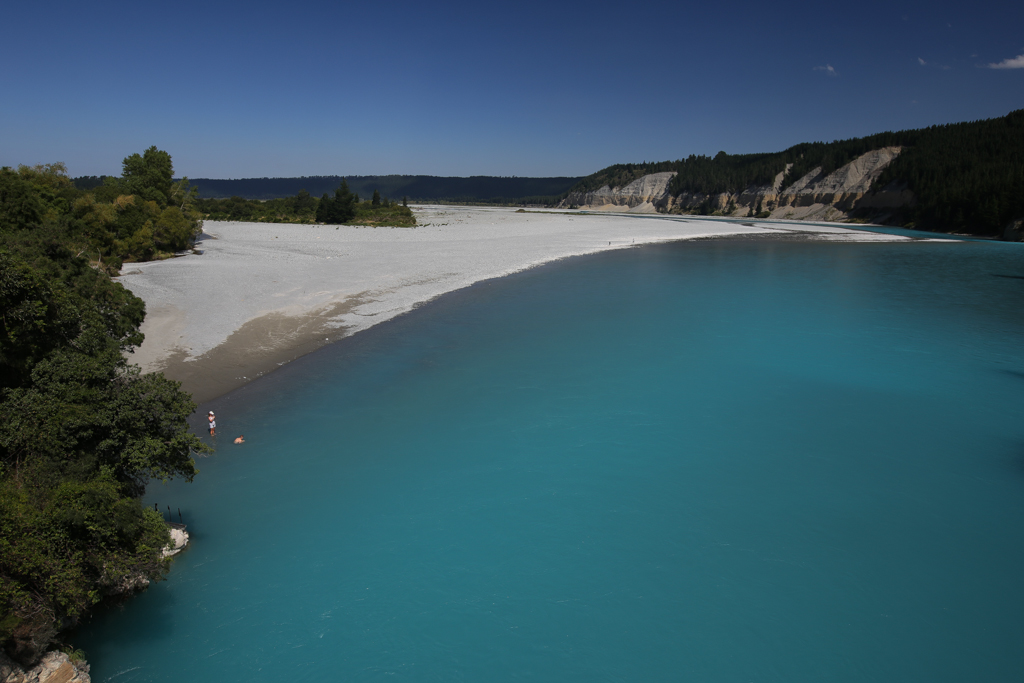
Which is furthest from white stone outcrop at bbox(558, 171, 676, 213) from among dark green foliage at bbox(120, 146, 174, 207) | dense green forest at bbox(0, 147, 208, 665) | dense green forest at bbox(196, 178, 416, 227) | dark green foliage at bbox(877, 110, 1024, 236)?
dense green forest at bbox(0, 147, 208, 665)

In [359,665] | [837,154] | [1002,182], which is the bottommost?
[359,665]

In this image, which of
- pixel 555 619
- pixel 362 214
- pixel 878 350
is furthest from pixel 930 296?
pixel 362 214

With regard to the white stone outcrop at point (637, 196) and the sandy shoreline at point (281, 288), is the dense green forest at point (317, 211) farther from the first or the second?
the white stone outcrop at point (637, 196)

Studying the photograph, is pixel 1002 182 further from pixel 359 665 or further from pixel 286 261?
pixel 359 665

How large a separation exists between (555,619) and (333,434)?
7312mm

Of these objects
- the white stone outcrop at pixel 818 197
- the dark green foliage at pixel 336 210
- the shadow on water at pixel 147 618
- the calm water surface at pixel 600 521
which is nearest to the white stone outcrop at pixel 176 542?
the calm water surface at pixel 600 521

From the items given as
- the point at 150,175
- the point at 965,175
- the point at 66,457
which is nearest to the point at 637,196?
the point at 965,175

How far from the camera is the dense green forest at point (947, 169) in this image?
61.8 metres

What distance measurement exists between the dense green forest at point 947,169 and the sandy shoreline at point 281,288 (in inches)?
1706

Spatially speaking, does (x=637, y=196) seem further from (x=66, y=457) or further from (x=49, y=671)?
(x=49, y=671)

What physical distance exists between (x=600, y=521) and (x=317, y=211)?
Result: 71189mm

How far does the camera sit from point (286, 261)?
113 feet

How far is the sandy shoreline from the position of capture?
693 inches

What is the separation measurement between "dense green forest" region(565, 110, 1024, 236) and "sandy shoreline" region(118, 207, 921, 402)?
142 ft
